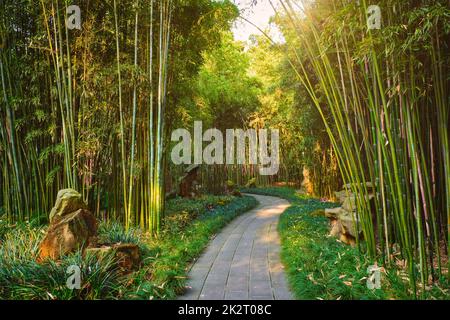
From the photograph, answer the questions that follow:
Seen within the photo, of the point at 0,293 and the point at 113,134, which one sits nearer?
the point at 0,293

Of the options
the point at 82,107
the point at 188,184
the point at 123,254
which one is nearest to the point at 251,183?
the point at 188,184

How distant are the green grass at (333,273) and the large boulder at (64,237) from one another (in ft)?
6.08

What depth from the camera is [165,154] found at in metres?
4.72

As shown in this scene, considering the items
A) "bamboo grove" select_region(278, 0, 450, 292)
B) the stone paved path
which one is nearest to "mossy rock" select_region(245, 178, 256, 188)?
the stone paved path

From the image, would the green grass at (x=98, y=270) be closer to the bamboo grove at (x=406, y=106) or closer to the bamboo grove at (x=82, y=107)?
the bamboo grove at (x=82, y=107)

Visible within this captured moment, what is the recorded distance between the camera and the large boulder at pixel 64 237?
8.74 ft

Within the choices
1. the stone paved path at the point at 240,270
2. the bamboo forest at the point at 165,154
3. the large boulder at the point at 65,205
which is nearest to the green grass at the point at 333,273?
the bamboo forest at the point at 165,154

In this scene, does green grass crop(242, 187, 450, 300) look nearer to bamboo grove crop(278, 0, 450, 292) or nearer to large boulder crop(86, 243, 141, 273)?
bamboo grove crop(278, 0, 450, 292)

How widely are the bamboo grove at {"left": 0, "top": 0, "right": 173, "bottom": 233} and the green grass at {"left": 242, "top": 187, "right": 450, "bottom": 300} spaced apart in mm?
1853

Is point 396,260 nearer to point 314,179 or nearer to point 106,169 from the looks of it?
point 106,169

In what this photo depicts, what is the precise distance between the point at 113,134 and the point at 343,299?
3.32 m

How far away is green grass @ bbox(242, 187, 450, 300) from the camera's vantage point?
2.16 metres

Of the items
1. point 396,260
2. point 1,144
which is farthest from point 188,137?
point 396,260

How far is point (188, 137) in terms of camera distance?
29.2ft
